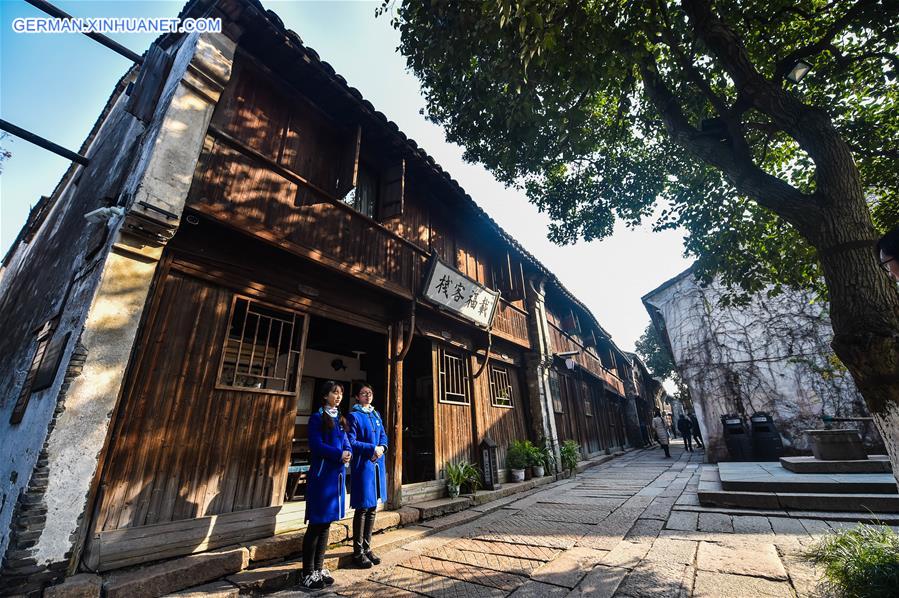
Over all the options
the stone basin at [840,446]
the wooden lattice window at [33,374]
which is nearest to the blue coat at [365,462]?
the wooden lattice window at [33,374]

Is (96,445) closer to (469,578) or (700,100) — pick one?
(469,578)

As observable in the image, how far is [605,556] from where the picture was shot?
3930 mm

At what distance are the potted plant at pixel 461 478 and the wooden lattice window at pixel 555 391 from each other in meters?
5.21

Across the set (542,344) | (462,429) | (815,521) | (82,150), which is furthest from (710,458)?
(82,150)

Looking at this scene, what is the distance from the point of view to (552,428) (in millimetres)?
10578

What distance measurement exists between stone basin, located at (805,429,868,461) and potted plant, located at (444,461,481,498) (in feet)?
23.2

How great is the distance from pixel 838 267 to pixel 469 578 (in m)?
4.51

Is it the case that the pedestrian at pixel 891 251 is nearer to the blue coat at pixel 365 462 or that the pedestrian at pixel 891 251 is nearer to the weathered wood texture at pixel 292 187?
the blue coat at pixel 365 462

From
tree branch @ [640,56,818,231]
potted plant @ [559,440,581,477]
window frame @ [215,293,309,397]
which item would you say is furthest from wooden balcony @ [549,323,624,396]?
window frame @ [215,293,309,397]

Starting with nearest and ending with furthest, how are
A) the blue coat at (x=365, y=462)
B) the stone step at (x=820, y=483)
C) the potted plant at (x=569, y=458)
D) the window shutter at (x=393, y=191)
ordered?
the blue coat at (x=365, y=462) < the stone step at (x=820, y=483) < the window shutter at (x=393, y=191) < the potted plant at (x=569, y=458)

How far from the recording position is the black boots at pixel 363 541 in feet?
13.1

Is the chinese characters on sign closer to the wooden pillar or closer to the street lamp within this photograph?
the wooden pillar

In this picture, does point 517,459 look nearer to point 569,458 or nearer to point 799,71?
point 569,458

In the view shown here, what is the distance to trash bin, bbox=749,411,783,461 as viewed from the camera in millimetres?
12000
